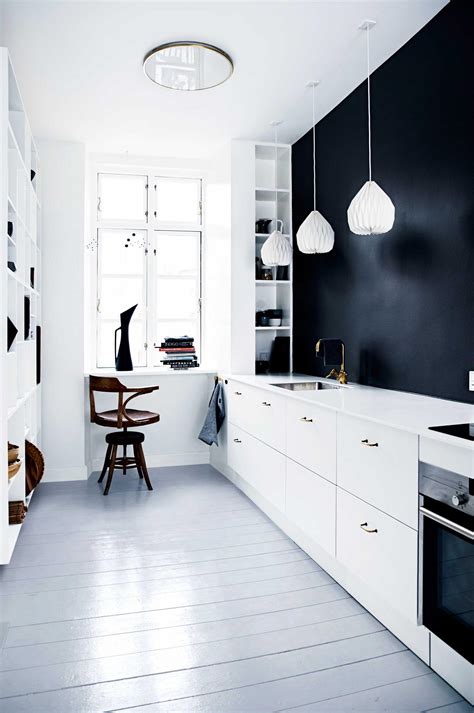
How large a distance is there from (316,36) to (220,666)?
2.96 metres

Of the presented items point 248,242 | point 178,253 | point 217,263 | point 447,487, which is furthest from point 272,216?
point 447,487

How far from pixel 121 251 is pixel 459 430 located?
3827 mm

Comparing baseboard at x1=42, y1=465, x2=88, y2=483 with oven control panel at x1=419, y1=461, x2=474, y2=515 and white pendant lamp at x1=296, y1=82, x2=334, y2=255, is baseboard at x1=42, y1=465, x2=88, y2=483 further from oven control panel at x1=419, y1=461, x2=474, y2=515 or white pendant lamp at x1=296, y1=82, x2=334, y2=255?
oven control panel at x1=419, y1=461, x2=474, y2=515

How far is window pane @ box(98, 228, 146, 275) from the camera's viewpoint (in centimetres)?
495

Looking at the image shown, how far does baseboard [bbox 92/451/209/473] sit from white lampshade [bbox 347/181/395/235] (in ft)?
9.38

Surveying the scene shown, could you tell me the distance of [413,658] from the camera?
1964mm

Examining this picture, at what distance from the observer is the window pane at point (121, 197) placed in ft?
16.3

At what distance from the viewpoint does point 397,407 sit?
95.4 inches

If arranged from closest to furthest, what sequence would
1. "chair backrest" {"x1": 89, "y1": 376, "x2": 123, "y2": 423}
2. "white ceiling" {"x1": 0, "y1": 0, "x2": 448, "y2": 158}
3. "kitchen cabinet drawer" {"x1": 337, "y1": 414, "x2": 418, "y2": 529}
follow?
"kitchen cabinet drawer" {"x1": 337, "y1": 414, "x2": 418, "y2": 529} < "white ceiling" {"x1": 0, "y1": 0, "x2": 448, "y2": 158} < "chair backrest" {"x1": 89, "y1": 376, "x2": 123, "y2": 423}

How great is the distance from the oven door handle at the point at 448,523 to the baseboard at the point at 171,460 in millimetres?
3259

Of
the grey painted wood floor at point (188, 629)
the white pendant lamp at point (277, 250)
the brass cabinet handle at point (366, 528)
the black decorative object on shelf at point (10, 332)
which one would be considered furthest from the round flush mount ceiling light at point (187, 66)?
the grey painted wood floor at point (188, 629)

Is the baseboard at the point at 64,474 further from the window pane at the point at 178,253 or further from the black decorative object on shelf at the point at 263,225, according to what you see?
the black decorative object on shelf at the point at 263,225

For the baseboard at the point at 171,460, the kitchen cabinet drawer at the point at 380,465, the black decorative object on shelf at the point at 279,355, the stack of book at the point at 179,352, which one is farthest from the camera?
the stack of book at the point at 179,352

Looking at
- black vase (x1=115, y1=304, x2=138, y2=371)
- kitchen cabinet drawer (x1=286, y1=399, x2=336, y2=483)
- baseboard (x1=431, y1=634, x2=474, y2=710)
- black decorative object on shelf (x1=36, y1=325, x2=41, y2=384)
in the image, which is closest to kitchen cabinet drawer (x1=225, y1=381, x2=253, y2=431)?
kitchen cabinet drawer (x1=286, y1=399, x2=336, y2=483)
